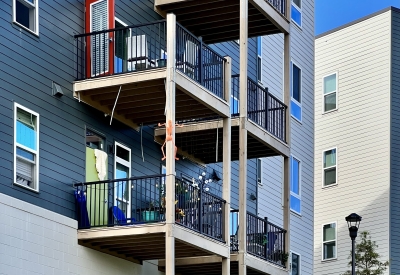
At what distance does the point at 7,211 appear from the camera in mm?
21453

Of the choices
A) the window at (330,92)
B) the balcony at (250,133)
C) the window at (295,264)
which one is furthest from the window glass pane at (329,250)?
the balcony at (250,133)

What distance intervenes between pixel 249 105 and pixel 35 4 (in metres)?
8.30

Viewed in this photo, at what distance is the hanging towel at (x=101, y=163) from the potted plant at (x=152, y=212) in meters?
1.23

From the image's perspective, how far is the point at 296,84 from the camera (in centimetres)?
3916

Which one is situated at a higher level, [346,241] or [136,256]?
[346,241]

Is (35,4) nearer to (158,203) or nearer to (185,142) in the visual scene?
(158,203)

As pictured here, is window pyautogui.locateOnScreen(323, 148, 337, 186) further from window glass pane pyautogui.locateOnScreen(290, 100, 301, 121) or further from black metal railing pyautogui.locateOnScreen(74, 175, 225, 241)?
black metal railing pyautogui.locateOnScreen(74, 175, 225, 241)

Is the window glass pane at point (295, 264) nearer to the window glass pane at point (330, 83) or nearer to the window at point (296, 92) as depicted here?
the window at point (296, 92)

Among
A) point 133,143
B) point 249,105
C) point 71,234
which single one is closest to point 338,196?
point 249,105

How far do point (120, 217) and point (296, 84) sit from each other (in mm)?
15696

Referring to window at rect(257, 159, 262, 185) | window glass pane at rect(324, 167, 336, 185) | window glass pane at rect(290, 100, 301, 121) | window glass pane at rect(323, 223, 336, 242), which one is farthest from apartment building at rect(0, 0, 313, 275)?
window glass pane at rect(324, 167, 336, 185)

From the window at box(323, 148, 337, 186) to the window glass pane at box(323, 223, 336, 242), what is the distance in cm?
178

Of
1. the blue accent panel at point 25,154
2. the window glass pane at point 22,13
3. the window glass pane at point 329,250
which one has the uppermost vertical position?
the window glass pane at point 22,13

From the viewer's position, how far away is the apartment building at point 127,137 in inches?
886
